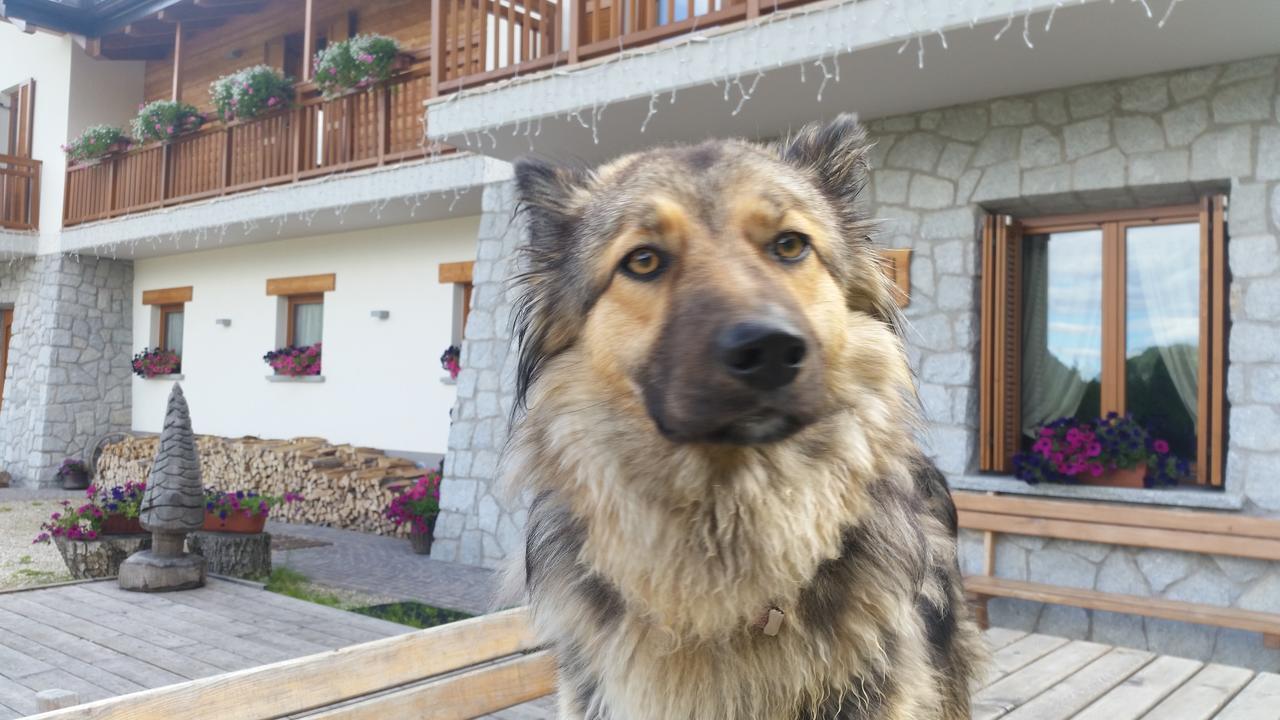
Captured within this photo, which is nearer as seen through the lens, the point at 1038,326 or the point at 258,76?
the point at 1038,326

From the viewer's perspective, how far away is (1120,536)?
14.5ft

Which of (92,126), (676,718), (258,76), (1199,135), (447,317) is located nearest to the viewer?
(676,718)

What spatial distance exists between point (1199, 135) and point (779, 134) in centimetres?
237

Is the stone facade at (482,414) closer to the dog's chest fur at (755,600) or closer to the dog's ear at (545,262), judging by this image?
the dog's ear at (545,262)

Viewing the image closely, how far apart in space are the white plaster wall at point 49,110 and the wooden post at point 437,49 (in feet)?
29.3

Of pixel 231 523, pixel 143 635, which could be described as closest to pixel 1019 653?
pixel 143 635

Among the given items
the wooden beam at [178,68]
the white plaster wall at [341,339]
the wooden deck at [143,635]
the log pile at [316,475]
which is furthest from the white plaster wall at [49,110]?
the wooden deck at [143,635]

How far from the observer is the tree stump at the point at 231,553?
6.32 meters

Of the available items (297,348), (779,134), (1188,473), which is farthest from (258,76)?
(1188,473)

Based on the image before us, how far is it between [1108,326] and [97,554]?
22.0 ft

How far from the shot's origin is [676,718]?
1.51 m

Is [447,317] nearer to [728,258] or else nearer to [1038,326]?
[1038,326]

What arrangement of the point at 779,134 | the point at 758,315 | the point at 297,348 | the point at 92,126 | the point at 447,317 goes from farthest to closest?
the point at 92,126 → the point at 297,348 → the point at 447,317 → the point at 779,134 → the point at 758,315

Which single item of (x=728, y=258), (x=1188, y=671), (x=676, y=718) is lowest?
(x=1188, y=671)
